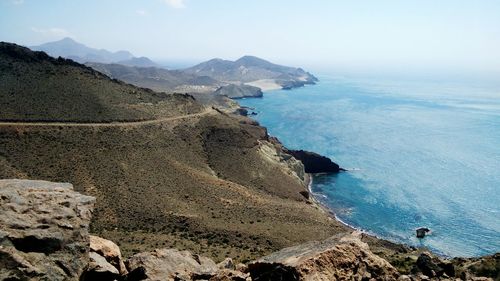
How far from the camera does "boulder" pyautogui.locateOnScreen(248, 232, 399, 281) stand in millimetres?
14789

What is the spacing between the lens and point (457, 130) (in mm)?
170125

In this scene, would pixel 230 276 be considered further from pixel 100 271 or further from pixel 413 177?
pixel 413 177

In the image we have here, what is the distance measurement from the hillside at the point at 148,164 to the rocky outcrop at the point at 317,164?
18.0 meters

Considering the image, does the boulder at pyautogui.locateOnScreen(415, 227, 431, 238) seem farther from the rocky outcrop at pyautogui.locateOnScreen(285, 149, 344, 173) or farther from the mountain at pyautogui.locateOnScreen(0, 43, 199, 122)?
the mountain at pyautogui.locateOnScreen(0, 43, 199, 122)

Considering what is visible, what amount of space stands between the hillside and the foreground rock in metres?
28.5

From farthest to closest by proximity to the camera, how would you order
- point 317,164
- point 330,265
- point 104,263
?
point 317,164, point 104,263, point 330,265

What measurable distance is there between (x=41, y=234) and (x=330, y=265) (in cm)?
905

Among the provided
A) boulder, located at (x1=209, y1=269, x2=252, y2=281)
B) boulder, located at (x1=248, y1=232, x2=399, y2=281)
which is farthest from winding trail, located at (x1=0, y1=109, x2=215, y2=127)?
boulder, located at (x1=248, y1=232, x2=399, y2=281)

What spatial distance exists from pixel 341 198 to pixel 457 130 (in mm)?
92391

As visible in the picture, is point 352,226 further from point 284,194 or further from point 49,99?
point 49,99

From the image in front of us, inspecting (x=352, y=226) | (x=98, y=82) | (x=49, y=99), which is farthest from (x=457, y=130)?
(x=49, y=99)

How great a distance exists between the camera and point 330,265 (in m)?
15.4

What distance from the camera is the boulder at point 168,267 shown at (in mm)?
18297

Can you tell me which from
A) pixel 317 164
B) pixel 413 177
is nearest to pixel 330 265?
pixel 317 164
